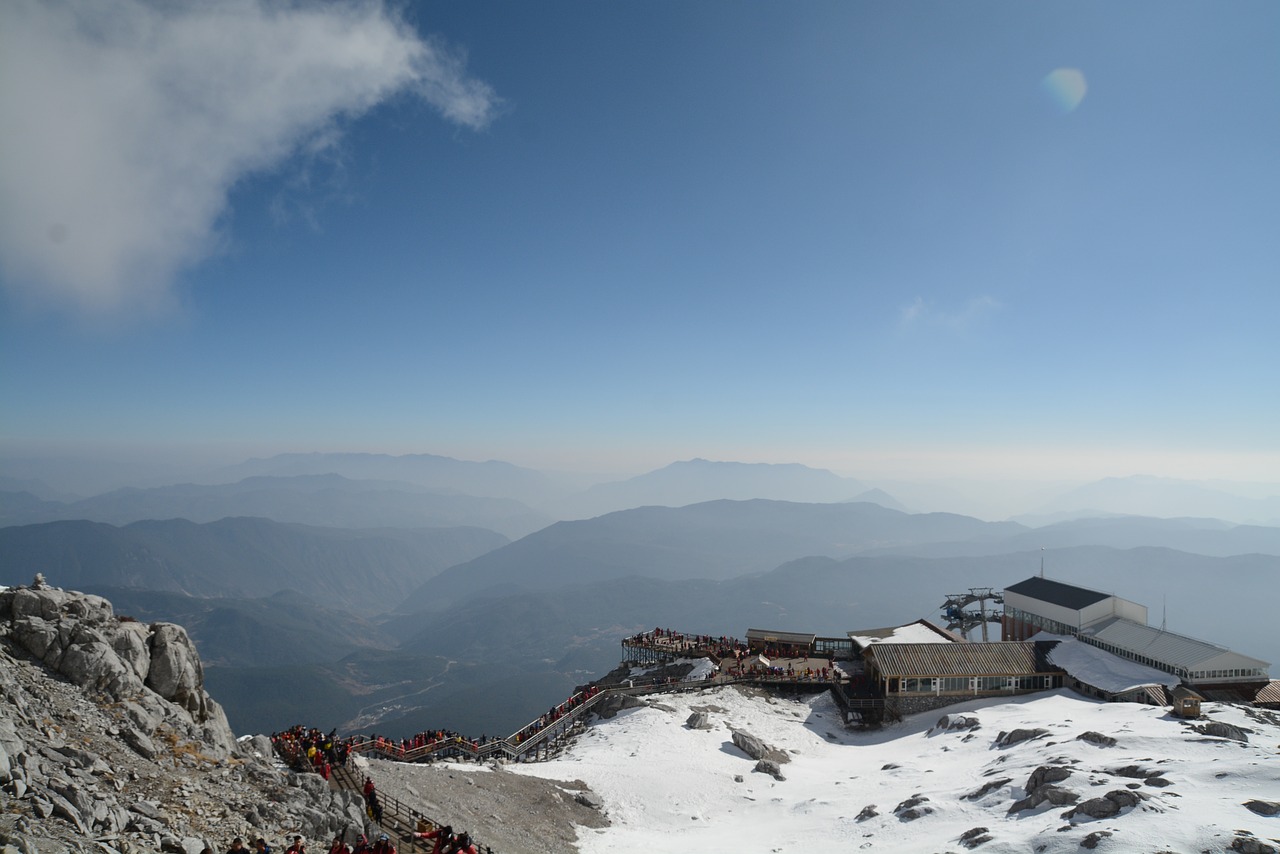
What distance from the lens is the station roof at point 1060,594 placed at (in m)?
60.9

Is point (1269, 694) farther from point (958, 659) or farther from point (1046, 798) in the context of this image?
point (1046, 798)

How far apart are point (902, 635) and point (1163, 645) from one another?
21.0 metres

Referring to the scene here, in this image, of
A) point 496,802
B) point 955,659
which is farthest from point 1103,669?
point 496,802

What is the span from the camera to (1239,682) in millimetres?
45625

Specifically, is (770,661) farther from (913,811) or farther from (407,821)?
(407,821)

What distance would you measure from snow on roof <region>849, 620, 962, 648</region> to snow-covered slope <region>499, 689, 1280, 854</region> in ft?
44.4

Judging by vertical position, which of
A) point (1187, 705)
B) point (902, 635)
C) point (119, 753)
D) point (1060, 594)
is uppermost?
point (119, 753)

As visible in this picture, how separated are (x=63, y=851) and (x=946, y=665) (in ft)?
175

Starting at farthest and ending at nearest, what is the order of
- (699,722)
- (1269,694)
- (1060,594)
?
(1060,594) → (1269,694) → (699,722)

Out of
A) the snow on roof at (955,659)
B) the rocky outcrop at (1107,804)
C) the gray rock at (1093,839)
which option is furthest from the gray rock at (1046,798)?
the snow on roof at (955,659)

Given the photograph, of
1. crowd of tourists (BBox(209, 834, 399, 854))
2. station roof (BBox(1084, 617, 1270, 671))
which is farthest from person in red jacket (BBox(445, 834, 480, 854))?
station roof (BBox(1084, 617, 1270, 671))

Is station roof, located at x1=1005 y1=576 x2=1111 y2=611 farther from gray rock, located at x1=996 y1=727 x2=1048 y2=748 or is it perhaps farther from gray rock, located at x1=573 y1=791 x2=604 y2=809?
gray rock, located at x1=573 y1=791 x2=604 y2=809

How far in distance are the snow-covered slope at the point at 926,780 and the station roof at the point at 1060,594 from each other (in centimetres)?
1724

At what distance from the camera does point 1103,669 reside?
1973 inches
